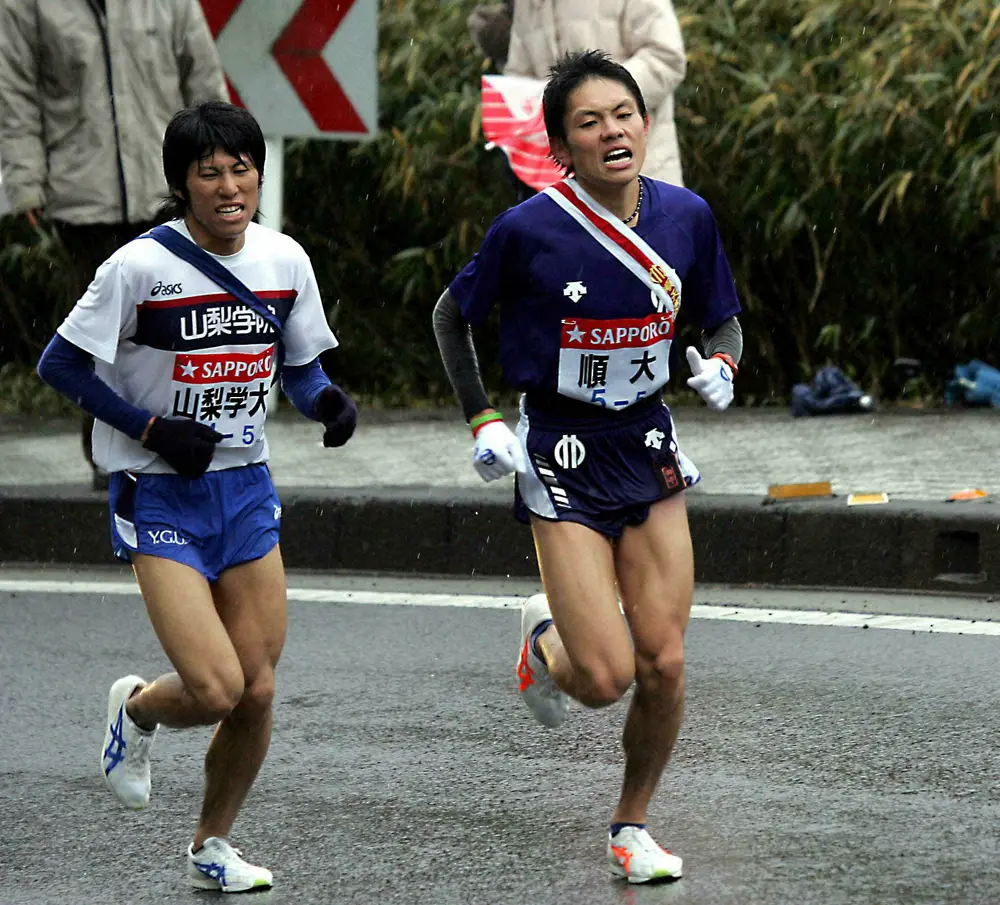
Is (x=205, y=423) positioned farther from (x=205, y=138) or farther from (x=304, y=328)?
(x=205, y=138)

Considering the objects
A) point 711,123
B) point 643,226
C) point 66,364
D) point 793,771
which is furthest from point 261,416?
point 711,123

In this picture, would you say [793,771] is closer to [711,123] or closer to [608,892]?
[608,892]

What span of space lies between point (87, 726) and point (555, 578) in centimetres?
187

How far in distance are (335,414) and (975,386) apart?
6.49m

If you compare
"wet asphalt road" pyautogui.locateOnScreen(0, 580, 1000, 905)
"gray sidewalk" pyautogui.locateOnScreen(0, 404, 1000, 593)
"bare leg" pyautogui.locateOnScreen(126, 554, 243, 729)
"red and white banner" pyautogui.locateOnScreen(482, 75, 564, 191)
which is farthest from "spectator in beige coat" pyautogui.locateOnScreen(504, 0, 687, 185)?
"bare leg" pyautogui.locateOnScreen(126, 554, 243, 729)

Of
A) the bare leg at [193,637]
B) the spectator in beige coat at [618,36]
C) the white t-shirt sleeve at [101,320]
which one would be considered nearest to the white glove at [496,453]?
the bare leg at [193,637]

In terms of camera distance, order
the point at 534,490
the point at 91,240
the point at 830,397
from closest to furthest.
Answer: the point at 534,490, the point at 91,240, the point at 830,397

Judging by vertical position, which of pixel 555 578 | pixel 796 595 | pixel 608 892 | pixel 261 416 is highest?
pixel 261 416

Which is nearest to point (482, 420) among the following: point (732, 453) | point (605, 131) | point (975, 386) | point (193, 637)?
point (605, 131)

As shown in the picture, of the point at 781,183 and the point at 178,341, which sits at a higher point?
the point at 178,341

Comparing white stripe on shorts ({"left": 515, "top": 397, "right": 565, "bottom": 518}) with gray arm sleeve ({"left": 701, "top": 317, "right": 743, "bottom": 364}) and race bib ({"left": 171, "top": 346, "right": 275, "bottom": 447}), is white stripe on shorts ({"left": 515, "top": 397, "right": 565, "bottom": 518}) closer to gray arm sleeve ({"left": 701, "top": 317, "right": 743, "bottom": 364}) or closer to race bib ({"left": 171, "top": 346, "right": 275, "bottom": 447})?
gray arm sleeve ({"left": 701, "top": 317, "right": 743, "bottom": 364})

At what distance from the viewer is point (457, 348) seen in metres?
4.88

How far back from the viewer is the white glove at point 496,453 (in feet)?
14.9

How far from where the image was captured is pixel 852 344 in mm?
11305
